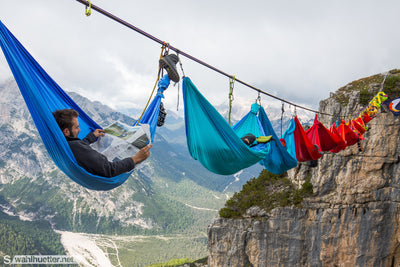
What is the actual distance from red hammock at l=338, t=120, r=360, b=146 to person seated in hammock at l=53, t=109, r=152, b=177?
632 cm

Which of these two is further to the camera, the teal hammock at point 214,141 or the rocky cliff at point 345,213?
the rocky cliff at point 345,213

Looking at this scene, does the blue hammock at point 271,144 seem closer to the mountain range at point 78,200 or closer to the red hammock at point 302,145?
the red hammock at point 302,145

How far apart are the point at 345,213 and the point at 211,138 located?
13.1m

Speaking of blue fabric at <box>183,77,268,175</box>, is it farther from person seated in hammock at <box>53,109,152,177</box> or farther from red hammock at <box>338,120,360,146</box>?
red hammock at <box>338,120,360,146</box>

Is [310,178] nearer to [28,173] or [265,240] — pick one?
[265,240]

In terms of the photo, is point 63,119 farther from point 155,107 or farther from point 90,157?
point 155,107

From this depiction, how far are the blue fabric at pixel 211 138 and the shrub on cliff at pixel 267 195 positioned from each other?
43.8 feet

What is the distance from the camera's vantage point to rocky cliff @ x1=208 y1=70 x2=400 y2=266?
11.5 metres

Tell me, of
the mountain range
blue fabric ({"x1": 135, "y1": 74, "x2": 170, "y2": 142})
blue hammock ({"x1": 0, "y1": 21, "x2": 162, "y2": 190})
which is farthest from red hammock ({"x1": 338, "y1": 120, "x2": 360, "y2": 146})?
the mountain range

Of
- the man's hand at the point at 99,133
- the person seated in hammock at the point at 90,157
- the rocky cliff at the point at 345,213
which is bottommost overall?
the rocky cliff at the point at 345,213

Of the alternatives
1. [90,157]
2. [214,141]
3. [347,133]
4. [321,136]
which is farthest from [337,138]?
[90,157]

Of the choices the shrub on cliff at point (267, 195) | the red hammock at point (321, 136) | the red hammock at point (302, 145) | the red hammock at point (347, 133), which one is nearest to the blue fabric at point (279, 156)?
the red hammock at point (302, 145)

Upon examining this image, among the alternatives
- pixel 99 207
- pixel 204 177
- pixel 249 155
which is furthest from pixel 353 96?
pixel 204 177

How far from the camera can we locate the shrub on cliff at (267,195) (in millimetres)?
15272
